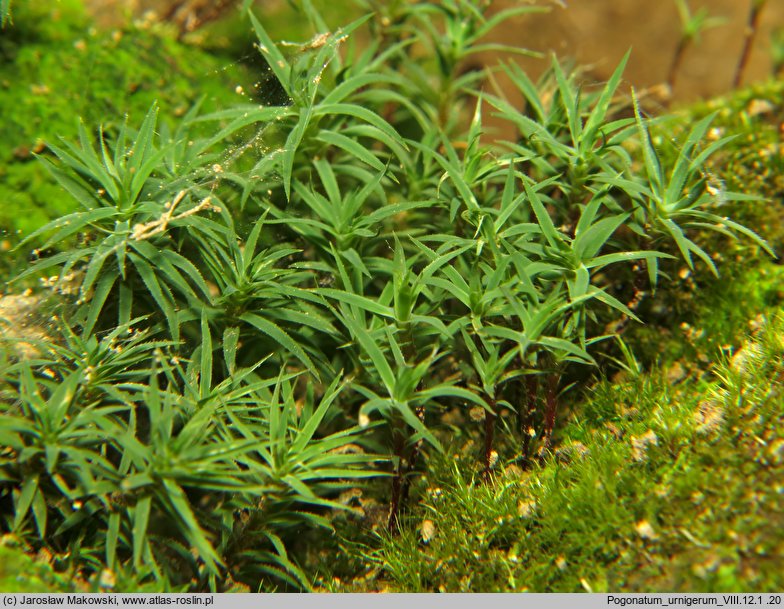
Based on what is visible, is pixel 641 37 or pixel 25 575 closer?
pixel 25 575

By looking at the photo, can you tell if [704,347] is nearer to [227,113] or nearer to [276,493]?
[276,493]

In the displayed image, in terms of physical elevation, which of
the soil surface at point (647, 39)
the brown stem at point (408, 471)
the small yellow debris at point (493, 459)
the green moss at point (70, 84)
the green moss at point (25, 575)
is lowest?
Result: the soil surface at point (647, 39)

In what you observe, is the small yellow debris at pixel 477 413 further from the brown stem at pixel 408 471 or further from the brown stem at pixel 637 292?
the brown stem at pixel 637 292

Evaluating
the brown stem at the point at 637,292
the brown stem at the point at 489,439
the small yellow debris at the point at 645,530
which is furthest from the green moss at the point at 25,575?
the brown stem at the point at 637,292

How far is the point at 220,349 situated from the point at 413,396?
A: 880 millimetres

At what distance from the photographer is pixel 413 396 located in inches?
91.2

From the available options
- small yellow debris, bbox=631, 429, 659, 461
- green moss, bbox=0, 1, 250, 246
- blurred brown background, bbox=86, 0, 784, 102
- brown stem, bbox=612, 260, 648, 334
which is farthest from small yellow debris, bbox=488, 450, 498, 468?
blurred brown background, bbox=86, 0, 784, 102

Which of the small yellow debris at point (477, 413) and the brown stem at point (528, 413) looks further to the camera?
the small yellow debris at point (477, 413)

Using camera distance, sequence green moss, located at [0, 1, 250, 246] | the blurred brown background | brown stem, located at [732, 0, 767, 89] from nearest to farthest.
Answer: green moss, located at [0, 1, 250, 246] < brown stem, located at [732, 0, 767, 89] < the blurred brown background

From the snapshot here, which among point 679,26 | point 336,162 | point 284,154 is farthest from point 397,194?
point 679,26

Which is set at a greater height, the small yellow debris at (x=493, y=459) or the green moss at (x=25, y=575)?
the green moss at (x=25, y=575)

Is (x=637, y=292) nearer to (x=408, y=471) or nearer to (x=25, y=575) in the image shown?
(x=408, y=471)

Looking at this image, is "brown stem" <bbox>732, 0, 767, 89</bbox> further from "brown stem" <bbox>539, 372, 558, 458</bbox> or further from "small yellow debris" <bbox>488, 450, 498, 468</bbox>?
"small yellow debris" <bbox>488, 450, 498, 468</bbox>

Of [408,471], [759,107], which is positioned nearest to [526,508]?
[408,471]
